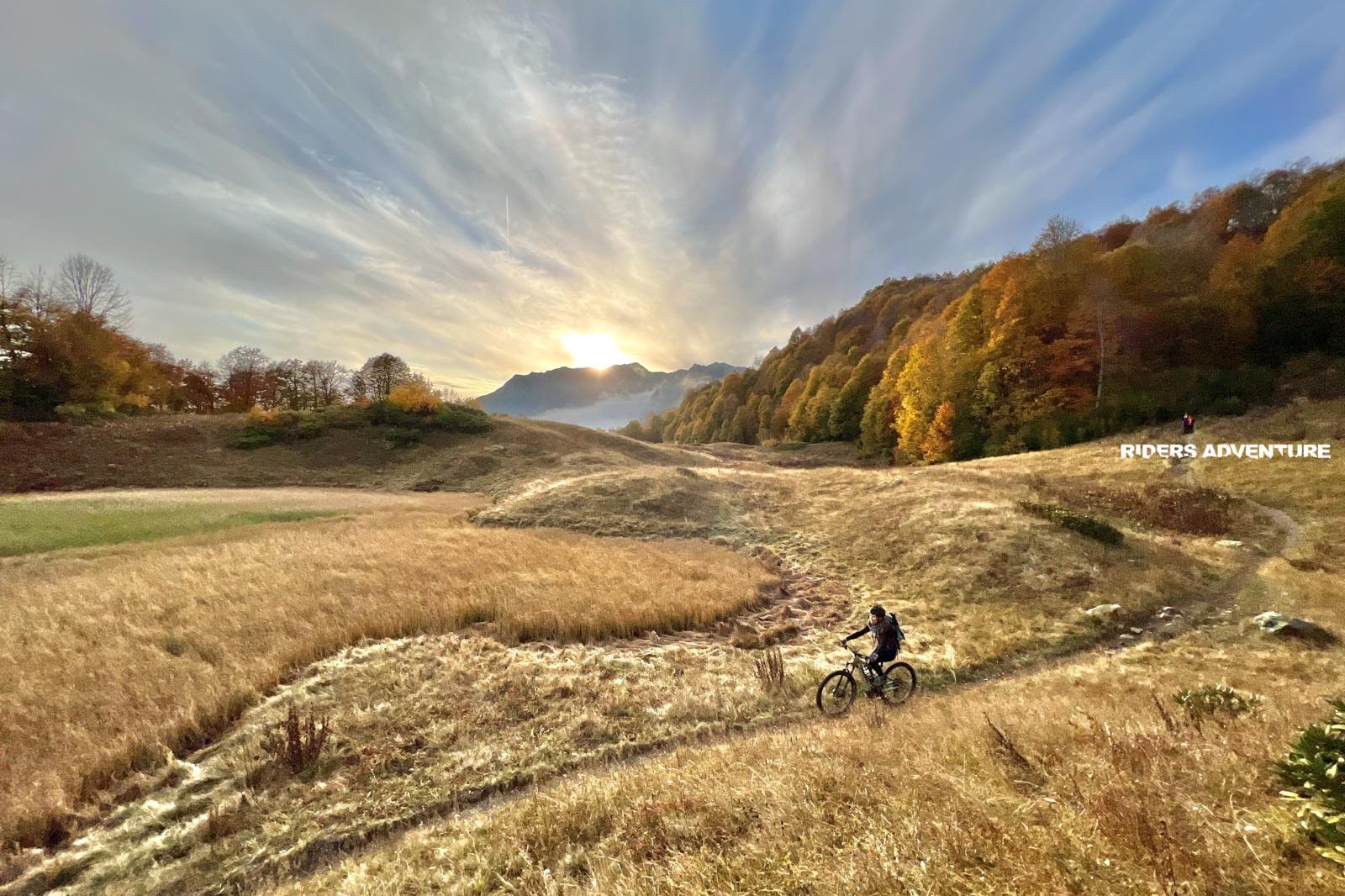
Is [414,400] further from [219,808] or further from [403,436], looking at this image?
[219,808]

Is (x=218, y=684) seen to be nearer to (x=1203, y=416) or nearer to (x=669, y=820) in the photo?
(x=669, y=820)

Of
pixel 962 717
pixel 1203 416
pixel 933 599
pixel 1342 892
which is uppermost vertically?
pixel 1203 416

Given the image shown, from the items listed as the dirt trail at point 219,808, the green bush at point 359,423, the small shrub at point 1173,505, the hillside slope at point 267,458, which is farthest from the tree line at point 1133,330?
the green bush at point 359,423

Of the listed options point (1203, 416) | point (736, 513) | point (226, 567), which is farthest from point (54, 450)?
point (1203, 416)

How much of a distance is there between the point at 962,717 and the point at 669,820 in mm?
5791

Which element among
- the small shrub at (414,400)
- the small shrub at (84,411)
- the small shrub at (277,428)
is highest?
the small shrub at (414,400)

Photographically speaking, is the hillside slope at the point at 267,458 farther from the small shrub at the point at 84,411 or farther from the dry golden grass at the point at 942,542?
the dry golden grass at the point at 942,542

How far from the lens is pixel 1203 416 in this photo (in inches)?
1436

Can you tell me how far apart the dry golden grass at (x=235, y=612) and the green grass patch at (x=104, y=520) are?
9.80ft

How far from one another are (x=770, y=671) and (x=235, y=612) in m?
15.0

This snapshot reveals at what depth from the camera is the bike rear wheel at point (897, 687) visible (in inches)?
450

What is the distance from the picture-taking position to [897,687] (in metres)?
11.6

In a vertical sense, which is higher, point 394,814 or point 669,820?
point 669,820

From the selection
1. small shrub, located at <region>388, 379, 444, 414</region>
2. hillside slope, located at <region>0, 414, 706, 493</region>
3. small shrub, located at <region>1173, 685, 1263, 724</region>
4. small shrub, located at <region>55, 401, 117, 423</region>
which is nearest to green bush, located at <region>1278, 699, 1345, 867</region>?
small shrub, located at <region>1173, 685, 1263, 724</region>
